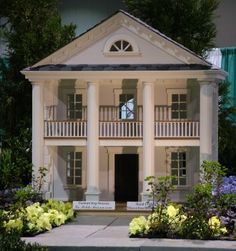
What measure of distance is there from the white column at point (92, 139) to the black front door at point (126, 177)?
67.5 inches

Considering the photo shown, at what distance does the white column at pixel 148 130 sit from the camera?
748 inches

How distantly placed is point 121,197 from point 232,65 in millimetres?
14924

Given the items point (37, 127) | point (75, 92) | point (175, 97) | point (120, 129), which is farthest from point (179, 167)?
point (37, 127)

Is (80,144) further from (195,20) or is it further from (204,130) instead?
(195,20)

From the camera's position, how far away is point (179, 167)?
20.8 m

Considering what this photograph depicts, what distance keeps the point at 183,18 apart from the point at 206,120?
999cm

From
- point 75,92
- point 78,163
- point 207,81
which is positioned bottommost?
point 78,163

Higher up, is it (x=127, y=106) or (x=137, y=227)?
(x=127, y=106)

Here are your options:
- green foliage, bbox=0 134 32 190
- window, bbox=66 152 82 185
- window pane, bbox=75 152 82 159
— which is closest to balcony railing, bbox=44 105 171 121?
window pane, bbox=75 152 82 159

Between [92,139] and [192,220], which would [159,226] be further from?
[92,139]

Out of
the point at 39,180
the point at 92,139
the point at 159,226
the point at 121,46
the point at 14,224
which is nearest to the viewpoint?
the point at 159,226

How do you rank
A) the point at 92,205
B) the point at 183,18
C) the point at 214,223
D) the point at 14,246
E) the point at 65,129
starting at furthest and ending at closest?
the point at 183,18
the point at 65,129
the point at 92,205
the point at 214,223
the point at 14,246

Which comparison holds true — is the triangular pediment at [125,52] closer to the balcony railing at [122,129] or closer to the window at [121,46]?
the window at [121,46]

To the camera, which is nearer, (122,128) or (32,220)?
(32,220)
